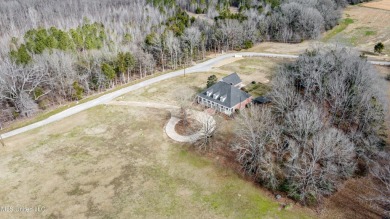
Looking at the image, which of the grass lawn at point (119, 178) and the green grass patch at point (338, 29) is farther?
the green grass patch at point (338, 29)

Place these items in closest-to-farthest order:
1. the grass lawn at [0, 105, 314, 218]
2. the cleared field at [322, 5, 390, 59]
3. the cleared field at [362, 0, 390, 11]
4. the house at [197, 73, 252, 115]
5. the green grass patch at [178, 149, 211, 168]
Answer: the grass lawn at [0, 105, 314, 218] < the green grass patch at [178, 149, 211, 168] < the house at [197, 73, 252, 115] < the cleared field at [322, 5, 390, 59] < the cleared field at [362, 0, 390, 11]

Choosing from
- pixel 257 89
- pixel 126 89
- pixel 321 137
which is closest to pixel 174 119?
pixel 126 89

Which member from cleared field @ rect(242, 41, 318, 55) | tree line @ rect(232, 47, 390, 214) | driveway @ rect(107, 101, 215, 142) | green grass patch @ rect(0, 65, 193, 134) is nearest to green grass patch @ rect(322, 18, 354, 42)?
cleared field @ rect(242, 41, 318, 55)

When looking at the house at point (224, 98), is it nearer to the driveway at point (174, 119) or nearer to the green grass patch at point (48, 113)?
the driveway at point (174, 119)

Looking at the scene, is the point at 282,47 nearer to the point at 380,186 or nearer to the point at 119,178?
the point at 380,186

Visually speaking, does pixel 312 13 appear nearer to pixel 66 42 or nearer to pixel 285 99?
pixel 285 99

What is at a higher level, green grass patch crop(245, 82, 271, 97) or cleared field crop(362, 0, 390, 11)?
cleared field crop(362, 0, 390, 11)

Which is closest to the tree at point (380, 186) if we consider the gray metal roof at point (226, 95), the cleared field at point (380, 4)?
the gray metal roof at point (226, 95)

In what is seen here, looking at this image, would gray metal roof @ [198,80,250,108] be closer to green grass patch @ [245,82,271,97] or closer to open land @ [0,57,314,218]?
green grass patch @ [245,82,271,97]
